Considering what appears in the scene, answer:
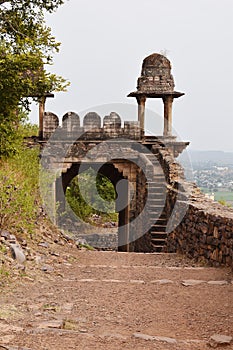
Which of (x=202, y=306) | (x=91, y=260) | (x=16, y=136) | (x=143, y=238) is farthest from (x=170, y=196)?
(x=202, y=306)

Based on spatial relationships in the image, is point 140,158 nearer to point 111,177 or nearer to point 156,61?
point 156,61

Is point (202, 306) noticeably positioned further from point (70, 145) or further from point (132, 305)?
point (70, 145)

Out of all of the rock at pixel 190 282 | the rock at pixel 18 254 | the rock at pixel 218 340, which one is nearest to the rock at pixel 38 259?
the rock at pixel 18 254

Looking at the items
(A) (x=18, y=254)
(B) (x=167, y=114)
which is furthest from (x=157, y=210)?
(A) (x=18, y=254)

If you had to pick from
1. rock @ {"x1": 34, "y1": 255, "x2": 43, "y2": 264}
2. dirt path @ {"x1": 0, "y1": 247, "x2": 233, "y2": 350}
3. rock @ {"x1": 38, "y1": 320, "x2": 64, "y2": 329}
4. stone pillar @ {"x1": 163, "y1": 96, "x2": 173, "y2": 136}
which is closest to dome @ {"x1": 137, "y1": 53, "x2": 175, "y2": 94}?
stone pillar @ {"x1": 163, "y1": 96, "x2": 173, "y2": 136}

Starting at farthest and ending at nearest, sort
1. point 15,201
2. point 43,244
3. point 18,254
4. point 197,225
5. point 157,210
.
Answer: point 157,210, point 197,225, point 43,244, point 15,201, point 18,254

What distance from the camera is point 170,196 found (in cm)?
1134

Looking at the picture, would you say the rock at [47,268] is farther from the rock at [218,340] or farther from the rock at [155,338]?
the rock at [218,340]

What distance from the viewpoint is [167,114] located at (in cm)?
1490

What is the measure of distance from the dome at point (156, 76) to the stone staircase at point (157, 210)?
2.77m

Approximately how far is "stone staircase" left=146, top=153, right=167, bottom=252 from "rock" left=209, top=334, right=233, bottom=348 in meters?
7.25

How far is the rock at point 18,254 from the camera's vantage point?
251 inches

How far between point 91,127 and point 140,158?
1.62 metres

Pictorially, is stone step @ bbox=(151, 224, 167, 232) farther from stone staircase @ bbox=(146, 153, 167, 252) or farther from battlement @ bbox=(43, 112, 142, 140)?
battlement @ bbox=(43, 112, 142, 140)
